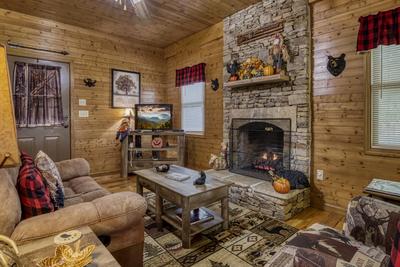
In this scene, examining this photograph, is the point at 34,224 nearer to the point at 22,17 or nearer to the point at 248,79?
the point at 248,79

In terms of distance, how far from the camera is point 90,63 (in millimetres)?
4633

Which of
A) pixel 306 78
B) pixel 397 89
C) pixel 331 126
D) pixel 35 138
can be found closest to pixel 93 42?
pixel 35 138

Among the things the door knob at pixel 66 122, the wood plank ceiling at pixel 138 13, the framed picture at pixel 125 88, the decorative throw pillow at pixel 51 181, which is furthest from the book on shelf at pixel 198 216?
the framed picture at pixel 125 88

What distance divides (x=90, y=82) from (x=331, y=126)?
14.4 ft

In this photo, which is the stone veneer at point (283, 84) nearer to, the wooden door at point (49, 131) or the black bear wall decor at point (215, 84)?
the black bear wall decor at point (215, 84)

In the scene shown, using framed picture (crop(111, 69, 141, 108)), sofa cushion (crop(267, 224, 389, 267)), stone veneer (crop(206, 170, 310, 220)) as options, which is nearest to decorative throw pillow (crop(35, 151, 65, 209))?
sofa cushion (crop(267, 224, 389, 267))

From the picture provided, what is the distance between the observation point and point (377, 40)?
7.93ft

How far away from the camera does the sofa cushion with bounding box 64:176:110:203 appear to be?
213 cm

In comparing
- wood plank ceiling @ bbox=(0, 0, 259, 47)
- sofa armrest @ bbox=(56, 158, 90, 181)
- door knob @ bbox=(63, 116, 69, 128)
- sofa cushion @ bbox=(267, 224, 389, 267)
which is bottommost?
sofa cushion @ bbox=(267, 224, 389, 267)

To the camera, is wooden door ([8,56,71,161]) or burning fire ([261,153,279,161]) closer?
burning fire ([261,153,279,161])

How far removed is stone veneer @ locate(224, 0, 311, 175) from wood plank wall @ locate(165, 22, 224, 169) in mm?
437

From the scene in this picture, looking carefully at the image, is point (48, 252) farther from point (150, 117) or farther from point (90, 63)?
point (90, 63)

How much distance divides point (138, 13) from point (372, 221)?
3.78m

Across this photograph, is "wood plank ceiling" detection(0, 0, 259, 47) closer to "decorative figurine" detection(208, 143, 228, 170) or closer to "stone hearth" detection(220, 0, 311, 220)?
"stone hearth" detection(220, 0, 311, 220)
